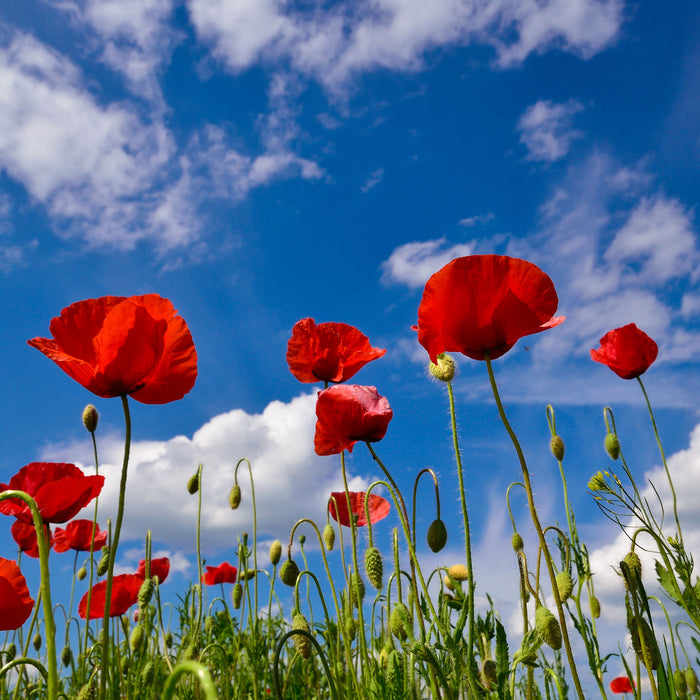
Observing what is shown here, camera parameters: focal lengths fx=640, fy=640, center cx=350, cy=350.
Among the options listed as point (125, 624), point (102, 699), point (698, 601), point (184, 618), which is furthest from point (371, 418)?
point (184, 618)

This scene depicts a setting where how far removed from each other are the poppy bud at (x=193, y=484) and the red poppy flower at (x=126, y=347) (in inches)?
66.9

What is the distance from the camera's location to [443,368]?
2070mm

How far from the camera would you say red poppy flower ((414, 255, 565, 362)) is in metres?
1.72

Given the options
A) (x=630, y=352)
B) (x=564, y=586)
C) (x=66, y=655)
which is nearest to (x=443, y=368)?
(x=564, y=586)

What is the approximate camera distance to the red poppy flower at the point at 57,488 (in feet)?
7.50

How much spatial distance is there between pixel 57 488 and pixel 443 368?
1.44 m

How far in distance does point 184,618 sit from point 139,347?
3.74m

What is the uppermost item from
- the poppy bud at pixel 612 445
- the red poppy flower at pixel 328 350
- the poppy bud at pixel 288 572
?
the red poppy flower at pixel 328 350

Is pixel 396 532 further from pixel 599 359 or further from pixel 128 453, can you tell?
pixel 599 359

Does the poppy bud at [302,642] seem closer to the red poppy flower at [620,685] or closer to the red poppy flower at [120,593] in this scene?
the red poppy flower at [120,593]

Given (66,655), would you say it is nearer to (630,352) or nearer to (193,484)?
(193,484)

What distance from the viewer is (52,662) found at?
114 cm

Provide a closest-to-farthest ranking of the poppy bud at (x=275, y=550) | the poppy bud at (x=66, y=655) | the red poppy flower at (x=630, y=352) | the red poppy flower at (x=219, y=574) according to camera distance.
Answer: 1. the poppy bud at (x=275, y=550)
2. the poppy bud at (x=66, y=655)
3. the red poppy flower at (x=630, y=352)
4. the red poppy flower at (x=219, y=574)

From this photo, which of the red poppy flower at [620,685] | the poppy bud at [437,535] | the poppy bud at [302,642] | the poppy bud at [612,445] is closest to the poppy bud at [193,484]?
the poppy bud at [302,642]
